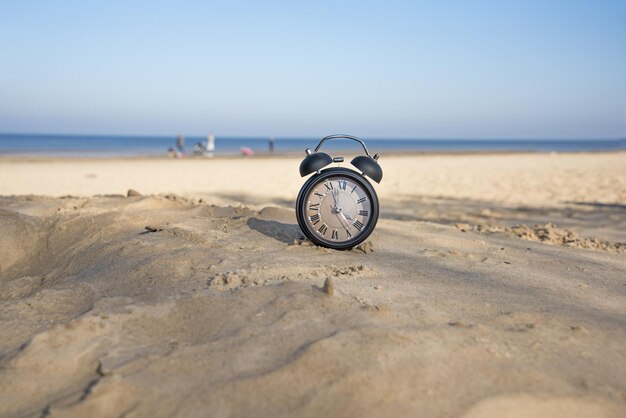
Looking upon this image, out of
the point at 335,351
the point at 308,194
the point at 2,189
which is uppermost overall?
the point at 308,194

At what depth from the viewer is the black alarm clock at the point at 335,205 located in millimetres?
3988

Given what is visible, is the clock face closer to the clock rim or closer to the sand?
the clock rim

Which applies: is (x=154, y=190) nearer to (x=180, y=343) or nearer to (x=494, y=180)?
(x=494, y=180)

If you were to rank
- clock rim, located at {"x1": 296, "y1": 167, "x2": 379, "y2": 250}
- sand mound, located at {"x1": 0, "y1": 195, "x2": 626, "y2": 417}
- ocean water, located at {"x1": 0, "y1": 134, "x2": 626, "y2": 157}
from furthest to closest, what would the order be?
1. ocean water, located at {"x1": 0, "y1": 134, "x2": 626, "y2": 157}
2. clock rim, located at {"x1": 296, "y1": 167, "x2": 379, "y2": 250}
3. sand mound, located at {"x1": 0, "y1": 195, "x2": 626, "y2": 417}

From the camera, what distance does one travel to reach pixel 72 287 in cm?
344

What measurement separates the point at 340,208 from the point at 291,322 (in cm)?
141

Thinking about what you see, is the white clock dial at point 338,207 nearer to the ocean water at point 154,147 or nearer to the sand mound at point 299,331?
the sand mound at point 299,331

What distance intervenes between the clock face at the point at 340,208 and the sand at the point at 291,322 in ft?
0.60

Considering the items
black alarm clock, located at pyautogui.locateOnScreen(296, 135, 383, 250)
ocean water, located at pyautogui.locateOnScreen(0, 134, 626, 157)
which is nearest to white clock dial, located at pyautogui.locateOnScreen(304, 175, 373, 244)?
black alarm clock, located at pyautogui.locateOnScreen(296, 135, 383, 250)

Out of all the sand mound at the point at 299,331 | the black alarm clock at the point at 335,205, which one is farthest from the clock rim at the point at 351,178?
the sand mound at the point at 299,331

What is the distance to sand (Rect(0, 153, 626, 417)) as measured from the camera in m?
2.21

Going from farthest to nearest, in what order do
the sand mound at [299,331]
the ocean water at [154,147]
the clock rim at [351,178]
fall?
the ocean water at [154,147], the clock rim at [351,178], the sand mound at [299,331]

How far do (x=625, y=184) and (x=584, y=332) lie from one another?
13.2m

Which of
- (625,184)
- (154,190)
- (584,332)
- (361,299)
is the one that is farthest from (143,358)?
(625,184)
